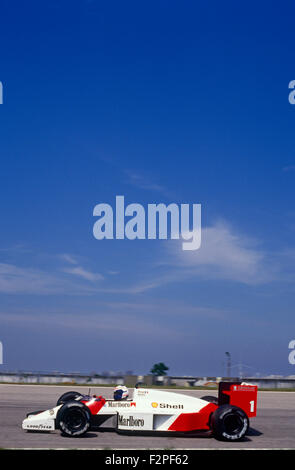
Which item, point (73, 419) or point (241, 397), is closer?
point (73, 419)

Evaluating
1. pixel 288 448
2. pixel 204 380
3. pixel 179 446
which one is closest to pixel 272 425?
pixel 288 448

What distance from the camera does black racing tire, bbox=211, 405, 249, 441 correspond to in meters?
11.9

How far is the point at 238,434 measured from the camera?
39.3ft

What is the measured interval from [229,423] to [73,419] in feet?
11.0

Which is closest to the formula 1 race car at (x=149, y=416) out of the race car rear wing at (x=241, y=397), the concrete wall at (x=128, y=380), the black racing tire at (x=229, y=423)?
the black racing tire at (x=229, y=423)

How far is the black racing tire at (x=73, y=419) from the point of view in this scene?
11.9 meters

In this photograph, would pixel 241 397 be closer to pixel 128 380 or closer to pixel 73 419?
pixel 73 419

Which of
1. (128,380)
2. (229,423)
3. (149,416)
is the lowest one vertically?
(128,380)

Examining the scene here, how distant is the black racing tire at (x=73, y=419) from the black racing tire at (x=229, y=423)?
2.73 meters

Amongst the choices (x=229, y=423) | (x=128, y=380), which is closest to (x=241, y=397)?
(x=229, y=423)

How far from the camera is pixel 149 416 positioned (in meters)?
12.2
